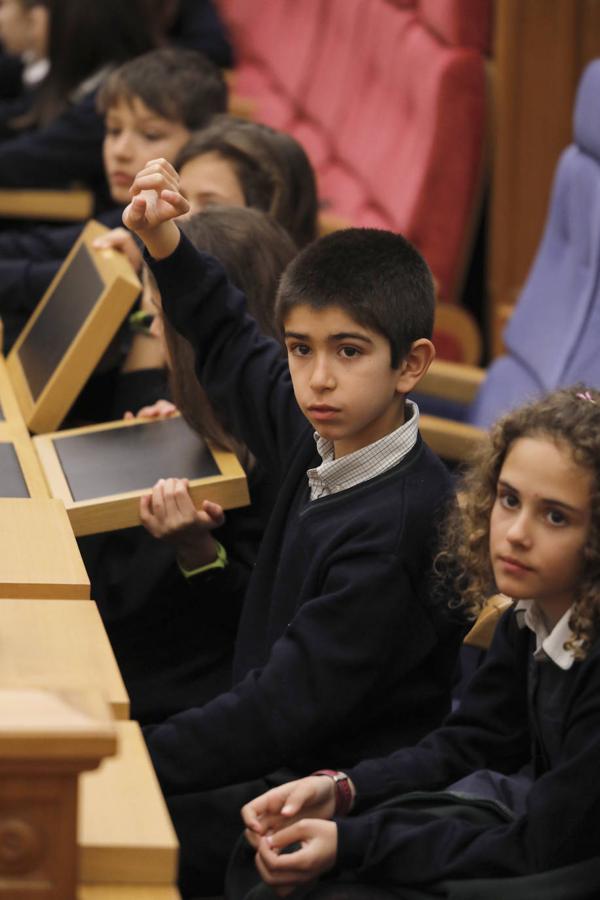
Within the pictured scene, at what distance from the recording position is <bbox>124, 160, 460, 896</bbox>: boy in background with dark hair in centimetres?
154

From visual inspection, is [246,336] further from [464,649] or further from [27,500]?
[464,649]

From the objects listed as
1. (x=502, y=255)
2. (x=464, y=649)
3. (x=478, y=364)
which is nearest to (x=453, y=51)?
(x=502, y=255)

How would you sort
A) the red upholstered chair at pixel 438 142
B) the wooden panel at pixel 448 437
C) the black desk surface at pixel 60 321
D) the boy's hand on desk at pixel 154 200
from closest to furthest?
1. the boy's hand on desk at pixel 154 200
2. the black desk surface at pixel 60 321
3. the wooden panel at pixel 448 437
4. the red upholstered chair at pixel 438 142

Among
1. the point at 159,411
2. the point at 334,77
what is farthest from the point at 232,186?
the point at 334,77

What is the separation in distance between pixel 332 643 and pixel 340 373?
27 centimetres

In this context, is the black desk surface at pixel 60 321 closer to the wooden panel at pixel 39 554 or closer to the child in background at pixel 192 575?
the child in background at pixel 192 575

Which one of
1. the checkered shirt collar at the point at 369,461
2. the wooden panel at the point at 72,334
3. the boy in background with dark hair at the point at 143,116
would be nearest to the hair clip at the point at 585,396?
the checkered shirt collar at the point at 369,461

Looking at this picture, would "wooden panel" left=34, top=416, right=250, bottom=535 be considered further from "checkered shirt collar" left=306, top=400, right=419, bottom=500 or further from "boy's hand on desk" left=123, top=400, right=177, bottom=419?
"checkered shirt collar" left=306, top=400, right=419, bottom=500

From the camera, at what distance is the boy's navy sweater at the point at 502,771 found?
4.40 feet

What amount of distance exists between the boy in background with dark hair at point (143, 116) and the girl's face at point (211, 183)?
424 millimetres

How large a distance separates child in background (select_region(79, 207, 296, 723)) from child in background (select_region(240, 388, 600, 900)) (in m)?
0.46

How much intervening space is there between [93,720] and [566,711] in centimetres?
51

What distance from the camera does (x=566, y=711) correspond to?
1.39m

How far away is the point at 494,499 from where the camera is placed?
1476 mm
